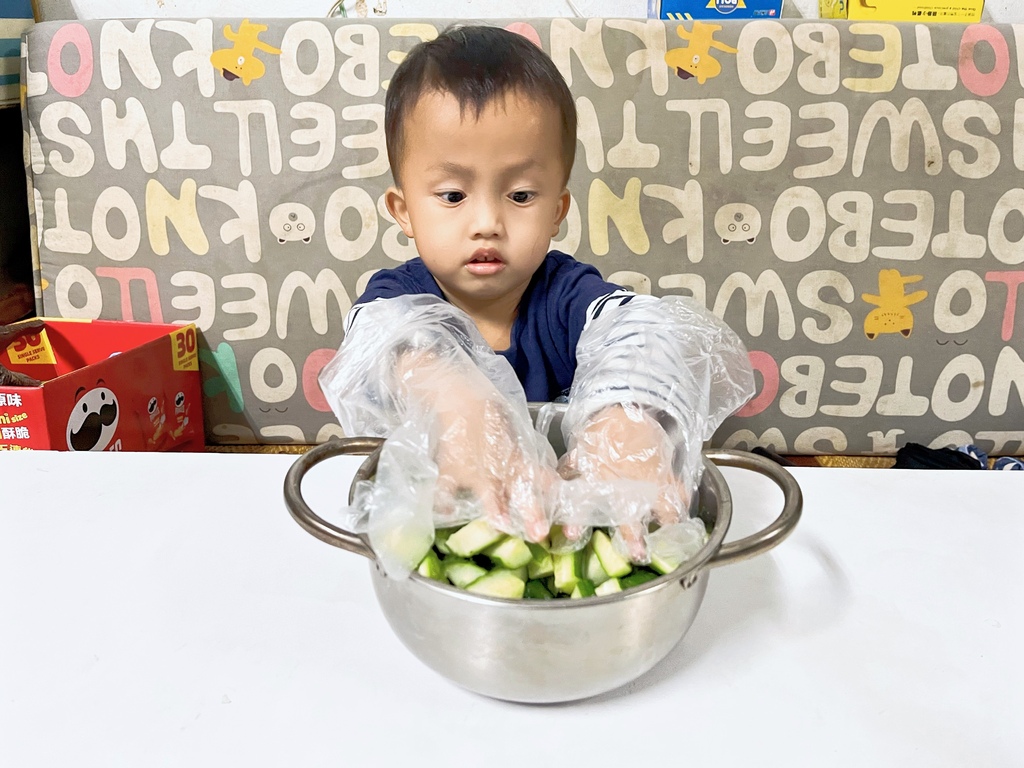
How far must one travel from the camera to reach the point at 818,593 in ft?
1.86

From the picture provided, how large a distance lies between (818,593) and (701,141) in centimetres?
117

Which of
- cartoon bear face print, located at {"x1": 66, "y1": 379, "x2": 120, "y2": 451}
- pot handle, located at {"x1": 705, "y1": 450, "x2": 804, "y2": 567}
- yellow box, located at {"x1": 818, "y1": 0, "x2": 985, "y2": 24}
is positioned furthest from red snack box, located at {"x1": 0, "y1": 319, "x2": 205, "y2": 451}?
yellow box, located at {"x1": 818, "y1": 0, "x2": 985, "y2": 24}

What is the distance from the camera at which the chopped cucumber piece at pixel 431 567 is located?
448 mm

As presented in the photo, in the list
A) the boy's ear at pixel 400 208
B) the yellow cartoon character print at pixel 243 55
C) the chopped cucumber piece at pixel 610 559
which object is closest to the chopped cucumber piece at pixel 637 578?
the chopped cucumber piece at pixel 610 559

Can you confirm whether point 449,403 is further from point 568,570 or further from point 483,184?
point 483,184

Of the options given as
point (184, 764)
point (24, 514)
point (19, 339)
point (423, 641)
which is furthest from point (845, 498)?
point (19, 339)

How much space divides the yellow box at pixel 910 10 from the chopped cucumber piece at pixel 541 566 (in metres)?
1.58

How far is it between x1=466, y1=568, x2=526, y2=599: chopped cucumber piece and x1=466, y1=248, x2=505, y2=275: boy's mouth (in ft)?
1.32

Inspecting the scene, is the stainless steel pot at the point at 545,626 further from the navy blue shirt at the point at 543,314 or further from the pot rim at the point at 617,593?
the navy blue shirt at the point at 543,314

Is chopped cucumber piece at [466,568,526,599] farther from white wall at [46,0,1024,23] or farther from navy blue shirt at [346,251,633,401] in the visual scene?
white wall at [46,0,1024,23]

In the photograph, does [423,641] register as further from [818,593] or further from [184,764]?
[818,593]

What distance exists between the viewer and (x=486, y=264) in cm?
80

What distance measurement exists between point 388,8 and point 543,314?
116cm

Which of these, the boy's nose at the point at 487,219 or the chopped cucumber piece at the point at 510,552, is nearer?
the chopped cucumber piece at the point at 510,552
